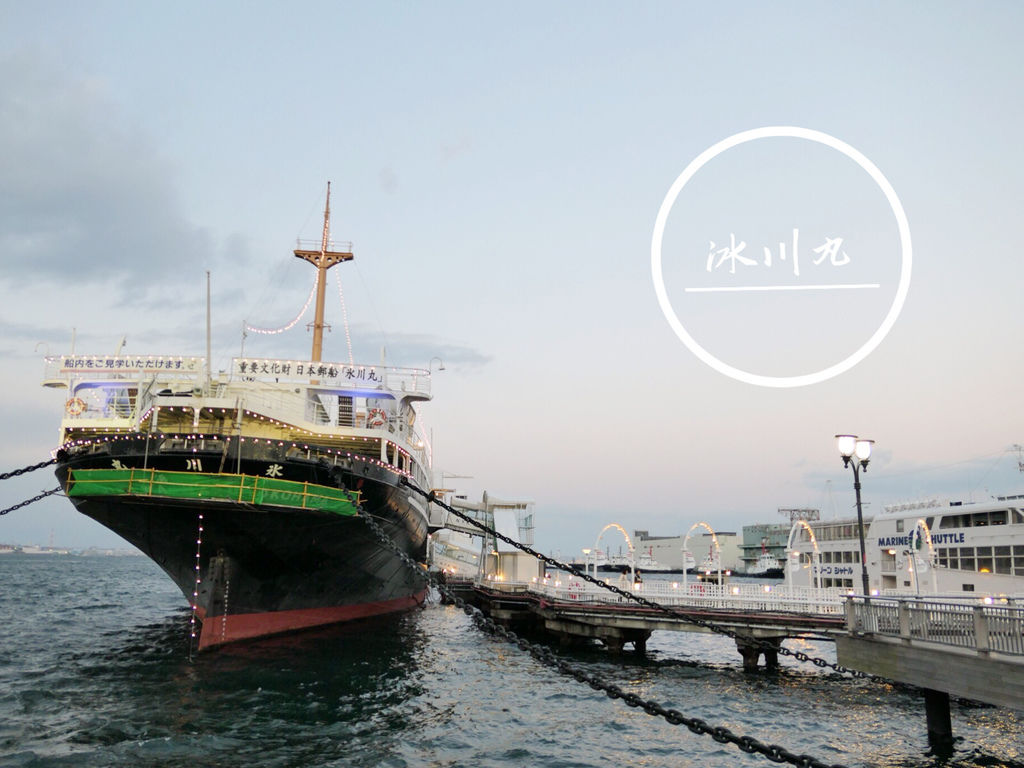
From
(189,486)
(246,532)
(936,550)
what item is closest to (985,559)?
(936,550)

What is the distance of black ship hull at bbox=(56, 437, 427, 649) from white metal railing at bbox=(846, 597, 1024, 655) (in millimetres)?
14557

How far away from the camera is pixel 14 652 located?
27969mm

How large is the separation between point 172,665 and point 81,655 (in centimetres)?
543

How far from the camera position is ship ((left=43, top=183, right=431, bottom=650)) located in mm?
24781

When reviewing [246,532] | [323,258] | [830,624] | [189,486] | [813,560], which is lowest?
[830,624]

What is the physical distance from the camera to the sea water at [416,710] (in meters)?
15.8

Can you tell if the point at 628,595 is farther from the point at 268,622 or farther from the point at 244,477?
the point at 268,622

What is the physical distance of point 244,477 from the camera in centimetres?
2422

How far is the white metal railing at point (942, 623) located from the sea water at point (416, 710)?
278cm

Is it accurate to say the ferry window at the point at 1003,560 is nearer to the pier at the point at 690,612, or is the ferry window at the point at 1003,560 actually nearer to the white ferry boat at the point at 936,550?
the white ferry boat at the point at 936,550

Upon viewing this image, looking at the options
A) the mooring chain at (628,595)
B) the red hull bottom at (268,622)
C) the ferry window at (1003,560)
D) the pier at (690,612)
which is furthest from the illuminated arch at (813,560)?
the red hull bottom at (268,622)

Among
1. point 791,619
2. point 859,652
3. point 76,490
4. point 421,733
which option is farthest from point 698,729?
point 76,490

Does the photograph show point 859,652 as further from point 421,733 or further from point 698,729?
point 421,733

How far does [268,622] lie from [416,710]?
35.9 ft
